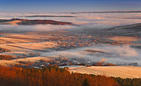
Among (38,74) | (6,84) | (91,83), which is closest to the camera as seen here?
(91,83)

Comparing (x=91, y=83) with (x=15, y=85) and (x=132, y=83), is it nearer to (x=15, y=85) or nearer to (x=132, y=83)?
(x=132, y=83)

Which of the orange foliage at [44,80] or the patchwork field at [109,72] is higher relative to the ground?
the orange foliage at [44,80]

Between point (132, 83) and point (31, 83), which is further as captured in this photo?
point (132, 83)

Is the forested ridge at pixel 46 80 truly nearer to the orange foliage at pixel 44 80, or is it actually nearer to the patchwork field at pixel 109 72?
the orange foliage at pixel 44 80

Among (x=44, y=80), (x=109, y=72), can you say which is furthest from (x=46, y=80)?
(x=109, y=72)

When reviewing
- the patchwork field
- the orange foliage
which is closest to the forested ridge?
the orange foliage

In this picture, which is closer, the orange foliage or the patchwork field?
the orange foliage

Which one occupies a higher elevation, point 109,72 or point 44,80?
point 44,80

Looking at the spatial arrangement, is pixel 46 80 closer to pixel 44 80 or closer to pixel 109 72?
pixel 44 80

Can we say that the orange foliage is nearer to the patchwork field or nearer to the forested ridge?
the forested ridge

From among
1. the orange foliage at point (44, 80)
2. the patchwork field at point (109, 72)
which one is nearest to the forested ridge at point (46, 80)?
the orange foliage at point (44, 80)

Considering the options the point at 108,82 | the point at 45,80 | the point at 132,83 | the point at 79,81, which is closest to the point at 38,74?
the point at 45,80
